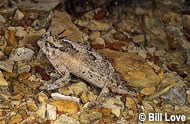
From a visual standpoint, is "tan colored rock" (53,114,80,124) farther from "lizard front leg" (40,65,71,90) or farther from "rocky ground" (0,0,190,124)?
"lizard front leg" (40,65,71,90)

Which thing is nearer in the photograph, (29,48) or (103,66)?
(103,66)

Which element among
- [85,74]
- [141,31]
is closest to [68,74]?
[85,74]

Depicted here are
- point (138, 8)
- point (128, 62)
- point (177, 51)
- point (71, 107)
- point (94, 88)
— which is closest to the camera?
point (71, 107)

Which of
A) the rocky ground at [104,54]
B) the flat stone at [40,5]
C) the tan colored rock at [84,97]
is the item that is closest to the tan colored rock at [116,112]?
the rocky ground at [104,54]

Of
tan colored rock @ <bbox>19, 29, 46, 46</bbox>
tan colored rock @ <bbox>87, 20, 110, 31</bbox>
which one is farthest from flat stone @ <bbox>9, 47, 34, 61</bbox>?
tan colored rock @ <bbox>87, 20, 110, 31</bbox>

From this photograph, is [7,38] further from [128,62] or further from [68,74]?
[128,62]

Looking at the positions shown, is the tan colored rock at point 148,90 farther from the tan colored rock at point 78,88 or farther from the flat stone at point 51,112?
the flat stone at point 51,112
